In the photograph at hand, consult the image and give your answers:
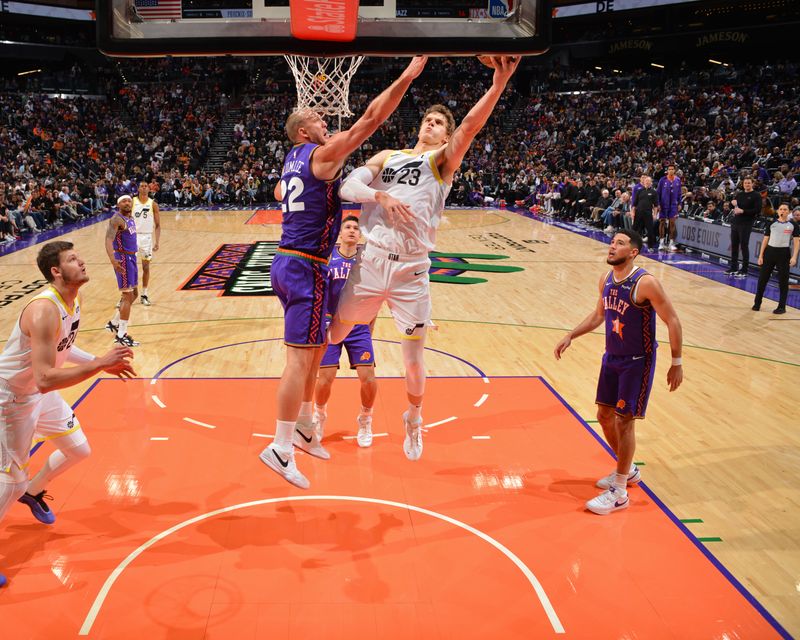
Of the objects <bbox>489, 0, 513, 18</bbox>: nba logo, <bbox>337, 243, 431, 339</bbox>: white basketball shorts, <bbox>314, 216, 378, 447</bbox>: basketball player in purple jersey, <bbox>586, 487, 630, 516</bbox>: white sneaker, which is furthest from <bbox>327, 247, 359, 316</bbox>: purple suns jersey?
<bbox>586, 487, 630, 516</bbox>: white sneaker

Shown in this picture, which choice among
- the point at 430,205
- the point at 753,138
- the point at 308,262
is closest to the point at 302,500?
the point at 308,262

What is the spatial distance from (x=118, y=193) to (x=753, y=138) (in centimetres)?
2172

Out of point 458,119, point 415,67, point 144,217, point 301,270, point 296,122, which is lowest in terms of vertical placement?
point 144,217

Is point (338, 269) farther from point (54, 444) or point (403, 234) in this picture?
point (54, 444)

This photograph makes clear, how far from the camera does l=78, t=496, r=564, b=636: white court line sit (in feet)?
12.9

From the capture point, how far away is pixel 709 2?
93.1 ft

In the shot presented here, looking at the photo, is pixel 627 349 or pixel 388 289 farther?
pixel 627 349

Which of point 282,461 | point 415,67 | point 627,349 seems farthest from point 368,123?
point 627,349

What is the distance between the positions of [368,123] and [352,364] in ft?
8.40

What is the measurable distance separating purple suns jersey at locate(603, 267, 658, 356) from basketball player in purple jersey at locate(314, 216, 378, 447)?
6.26ft

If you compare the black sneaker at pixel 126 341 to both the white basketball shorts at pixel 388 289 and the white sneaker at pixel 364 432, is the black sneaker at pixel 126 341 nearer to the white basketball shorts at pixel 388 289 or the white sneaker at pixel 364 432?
the white sneaker at pixel 364 432

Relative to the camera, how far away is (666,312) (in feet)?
16.0

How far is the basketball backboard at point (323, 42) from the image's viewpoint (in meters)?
3.59

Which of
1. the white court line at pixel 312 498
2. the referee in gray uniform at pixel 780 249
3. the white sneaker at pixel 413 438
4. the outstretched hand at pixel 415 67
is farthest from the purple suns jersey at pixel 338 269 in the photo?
the referee in gray uniform at pixel 780 249
